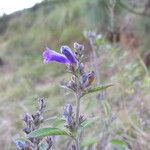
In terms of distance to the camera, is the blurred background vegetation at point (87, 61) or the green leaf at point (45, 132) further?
the blurred background vegetation at point (87, 61)

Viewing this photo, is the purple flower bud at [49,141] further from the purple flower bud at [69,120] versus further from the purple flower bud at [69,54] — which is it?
the purple flower bud at [69,54]

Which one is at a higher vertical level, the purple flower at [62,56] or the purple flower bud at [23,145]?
the purple flower at [62,56]

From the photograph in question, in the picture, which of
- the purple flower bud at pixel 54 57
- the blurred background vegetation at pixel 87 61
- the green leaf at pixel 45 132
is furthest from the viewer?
the blurred background vegetation at pixel 87 61

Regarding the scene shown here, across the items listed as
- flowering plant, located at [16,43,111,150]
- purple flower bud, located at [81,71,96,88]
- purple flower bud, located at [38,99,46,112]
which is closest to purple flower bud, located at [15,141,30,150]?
flowering plant, located at [16,43,111,150]

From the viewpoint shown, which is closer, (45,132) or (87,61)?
(45,132)

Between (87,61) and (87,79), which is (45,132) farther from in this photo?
(87,61)

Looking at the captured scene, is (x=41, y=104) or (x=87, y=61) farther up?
(x=87, y=61)

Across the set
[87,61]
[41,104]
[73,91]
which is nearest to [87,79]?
[73,91]

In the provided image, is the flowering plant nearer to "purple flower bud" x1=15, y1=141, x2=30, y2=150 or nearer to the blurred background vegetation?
"purple flower bud" x1=15, y1=141, x2=30, y2=150

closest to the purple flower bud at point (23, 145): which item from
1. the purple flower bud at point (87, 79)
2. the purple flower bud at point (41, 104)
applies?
the purple flower bud at point (41, 104)
